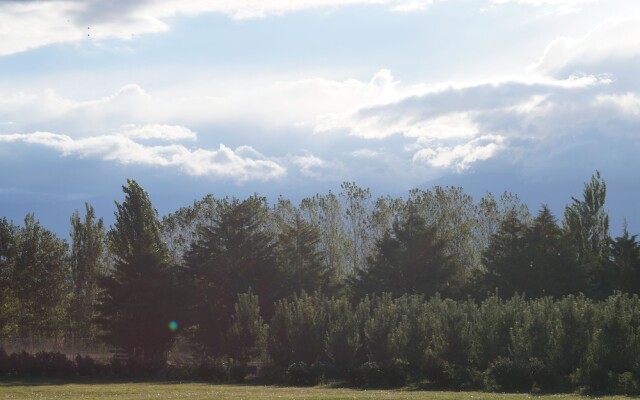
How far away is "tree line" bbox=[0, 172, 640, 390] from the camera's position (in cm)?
5372

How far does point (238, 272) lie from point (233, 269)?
48 centimetres

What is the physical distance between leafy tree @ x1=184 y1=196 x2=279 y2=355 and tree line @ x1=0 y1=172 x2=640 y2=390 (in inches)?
3.9

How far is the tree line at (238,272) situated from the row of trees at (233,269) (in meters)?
0.09

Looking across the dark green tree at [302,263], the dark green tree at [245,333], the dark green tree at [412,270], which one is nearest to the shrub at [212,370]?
the dark green tree at [245,333]

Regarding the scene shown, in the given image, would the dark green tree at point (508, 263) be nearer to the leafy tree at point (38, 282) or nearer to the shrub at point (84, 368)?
the shrub at point (84, 368)

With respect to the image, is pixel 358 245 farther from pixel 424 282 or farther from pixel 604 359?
pixel 604 359

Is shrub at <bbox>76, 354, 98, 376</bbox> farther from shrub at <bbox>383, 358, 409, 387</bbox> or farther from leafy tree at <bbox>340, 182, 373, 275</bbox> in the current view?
leafy tree at <bbox>340, 182, 373, 275</bbox>

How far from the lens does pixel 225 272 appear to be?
63906 millimetres

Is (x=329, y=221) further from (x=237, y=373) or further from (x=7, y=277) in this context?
(x=237, y=373)

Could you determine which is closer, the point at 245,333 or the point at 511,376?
the point at 511,376

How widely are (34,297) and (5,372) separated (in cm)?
1781

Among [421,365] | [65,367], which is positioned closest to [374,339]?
[421,365]

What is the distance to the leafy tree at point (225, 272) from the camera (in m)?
62.4

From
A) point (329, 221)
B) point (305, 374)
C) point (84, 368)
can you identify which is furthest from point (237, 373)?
point (329, 221)
